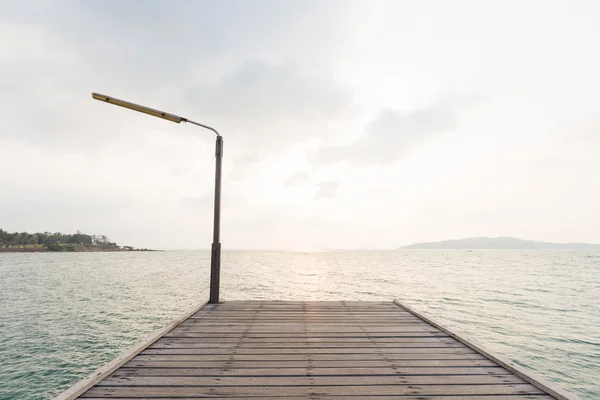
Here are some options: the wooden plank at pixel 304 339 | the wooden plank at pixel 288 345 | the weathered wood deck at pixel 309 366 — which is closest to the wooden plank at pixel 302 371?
the weathered wood deck at pixel 309 366

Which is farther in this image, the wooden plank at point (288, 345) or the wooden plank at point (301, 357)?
the wooden plank at point (288, 345)

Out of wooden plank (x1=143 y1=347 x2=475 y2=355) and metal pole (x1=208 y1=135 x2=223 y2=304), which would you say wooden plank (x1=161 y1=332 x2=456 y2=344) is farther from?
metal pole (x1=208 y1=135 x2=223 y2=304)

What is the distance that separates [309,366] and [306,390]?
64cm

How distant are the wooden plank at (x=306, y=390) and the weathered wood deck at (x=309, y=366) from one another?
1cm

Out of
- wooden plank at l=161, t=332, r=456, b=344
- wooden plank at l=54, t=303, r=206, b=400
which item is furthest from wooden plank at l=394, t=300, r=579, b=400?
wooden plank at l=54, t=303, r=206, b=400

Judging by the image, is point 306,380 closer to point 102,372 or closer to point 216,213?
point 102,372

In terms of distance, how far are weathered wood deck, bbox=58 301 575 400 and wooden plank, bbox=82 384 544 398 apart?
0.01 m

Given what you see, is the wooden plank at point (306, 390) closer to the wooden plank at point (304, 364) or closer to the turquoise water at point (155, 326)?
the wooden plank at point (304, 364)

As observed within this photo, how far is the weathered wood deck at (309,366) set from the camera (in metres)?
3.31

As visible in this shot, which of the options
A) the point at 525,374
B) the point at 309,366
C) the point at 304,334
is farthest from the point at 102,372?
the point at 525,374

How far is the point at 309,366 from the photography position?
3.96 metres

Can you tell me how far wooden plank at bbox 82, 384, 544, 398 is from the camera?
326cm

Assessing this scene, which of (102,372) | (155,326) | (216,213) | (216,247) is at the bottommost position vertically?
(155,326)

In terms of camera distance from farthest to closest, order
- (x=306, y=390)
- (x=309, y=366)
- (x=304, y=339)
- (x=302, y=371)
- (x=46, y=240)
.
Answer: (x=46, y=240) < (x=304, y=339) < (x=309, y=366) < (x=302, y=371) < (x=306, y=390)
